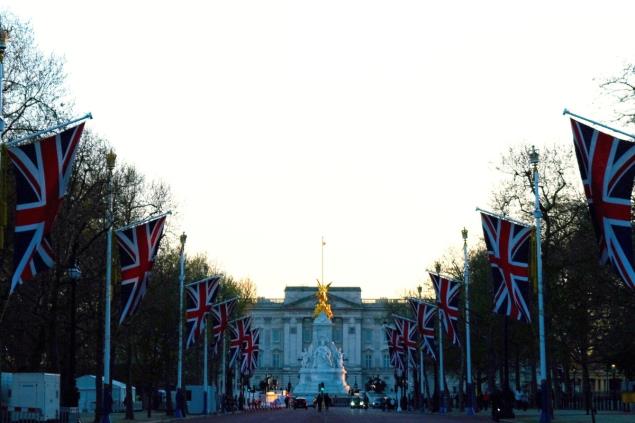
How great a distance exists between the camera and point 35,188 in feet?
102

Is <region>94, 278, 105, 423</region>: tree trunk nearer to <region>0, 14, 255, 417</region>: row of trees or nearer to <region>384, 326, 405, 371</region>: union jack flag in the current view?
<region>0, 14, 255, 417</region>: row of trees

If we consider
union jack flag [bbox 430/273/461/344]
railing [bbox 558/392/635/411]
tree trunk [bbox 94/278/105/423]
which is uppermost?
union jack flag [bbox 430/273/461/344]

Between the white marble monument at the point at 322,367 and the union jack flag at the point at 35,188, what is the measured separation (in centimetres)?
13239

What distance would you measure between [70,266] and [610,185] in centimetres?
2405

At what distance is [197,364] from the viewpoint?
106 metres

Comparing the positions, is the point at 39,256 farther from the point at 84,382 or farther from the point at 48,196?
the point at 84,382

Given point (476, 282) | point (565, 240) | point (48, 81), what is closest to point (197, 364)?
point (476, 282)

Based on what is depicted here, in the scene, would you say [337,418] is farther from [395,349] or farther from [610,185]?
[610,185]

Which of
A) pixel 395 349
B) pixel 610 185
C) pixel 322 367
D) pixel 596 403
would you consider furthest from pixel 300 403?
pixel 610 185

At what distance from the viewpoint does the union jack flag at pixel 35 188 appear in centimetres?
3100

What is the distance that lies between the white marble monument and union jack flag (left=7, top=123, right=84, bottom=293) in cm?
13239

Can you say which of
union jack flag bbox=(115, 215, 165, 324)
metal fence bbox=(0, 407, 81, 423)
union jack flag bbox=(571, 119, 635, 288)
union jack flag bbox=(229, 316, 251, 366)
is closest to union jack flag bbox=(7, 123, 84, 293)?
union jack flag bbox=(571, 119, 635, 288)

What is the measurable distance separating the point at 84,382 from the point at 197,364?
47.5 ft

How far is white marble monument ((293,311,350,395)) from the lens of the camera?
6462 inches
